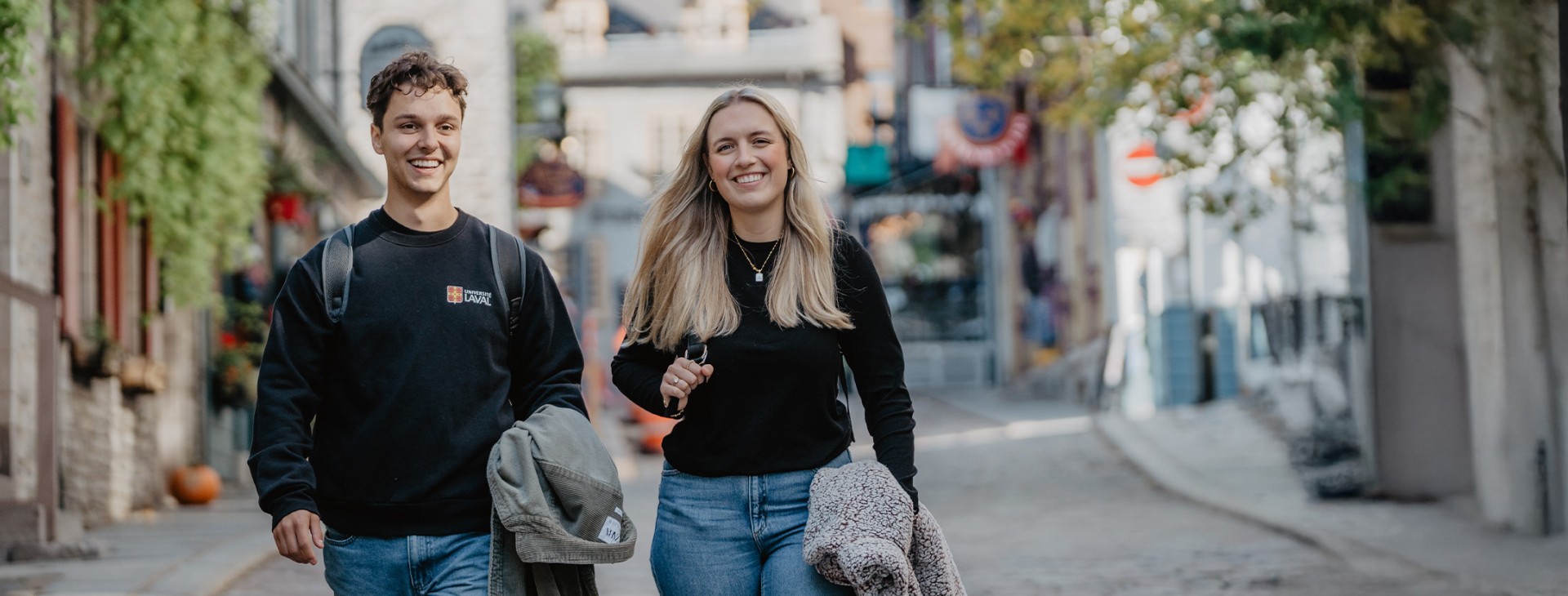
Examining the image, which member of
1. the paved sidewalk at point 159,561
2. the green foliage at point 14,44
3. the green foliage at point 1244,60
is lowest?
the paved sidewalk at point 159,561

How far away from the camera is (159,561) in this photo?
8758 mm

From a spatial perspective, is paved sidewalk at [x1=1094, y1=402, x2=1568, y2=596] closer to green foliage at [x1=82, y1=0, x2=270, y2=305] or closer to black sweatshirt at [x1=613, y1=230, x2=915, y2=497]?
black sweatshirt at [x1=613, y1=230, x2=915, y2=497]

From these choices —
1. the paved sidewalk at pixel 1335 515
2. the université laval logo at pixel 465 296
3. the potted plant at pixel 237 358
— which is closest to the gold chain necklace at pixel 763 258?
the université laval logo at pixel 465 296

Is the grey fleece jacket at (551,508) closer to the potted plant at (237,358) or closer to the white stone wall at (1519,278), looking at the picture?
the white stone wall at (1519,278)

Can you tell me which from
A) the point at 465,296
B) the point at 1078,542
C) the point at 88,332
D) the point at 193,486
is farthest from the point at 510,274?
the point at 193,486

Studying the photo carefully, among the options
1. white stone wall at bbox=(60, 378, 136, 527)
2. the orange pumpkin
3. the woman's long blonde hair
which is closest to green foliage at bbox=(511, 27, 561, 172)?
the orange pumpkin

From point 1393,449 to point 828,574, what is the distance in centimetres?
915

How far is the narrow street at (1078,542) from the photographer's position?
8211 mm

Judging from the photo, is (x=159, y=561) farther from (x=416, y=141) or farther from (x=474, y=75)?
(x=474, y=75)

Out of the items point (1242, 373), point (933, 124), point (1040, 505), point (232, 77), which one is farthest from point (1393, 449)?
point (933, 124)

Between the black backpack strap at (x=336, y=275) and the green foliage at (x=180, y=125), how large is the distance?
27.1 feet

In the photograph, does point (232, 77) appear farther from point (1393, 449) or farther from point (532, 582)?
point (532, 582)

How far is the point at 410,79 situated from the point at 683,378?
2.58 ft

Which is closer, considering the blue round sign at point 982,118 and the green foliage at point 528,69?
the green foliage at point 528,69
